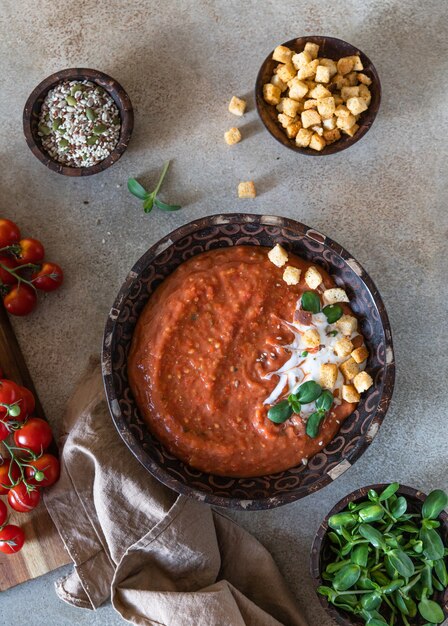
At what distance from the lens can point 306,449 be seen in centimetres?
268

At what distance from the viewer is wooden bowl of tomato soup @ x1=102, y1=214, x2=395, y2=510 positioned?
8.63 ft

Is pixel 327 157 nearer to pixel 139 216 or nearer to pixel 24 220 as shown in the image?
pixel 139 216

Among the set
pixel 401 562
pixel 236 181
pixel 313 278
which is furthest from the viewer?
pixel 236 181

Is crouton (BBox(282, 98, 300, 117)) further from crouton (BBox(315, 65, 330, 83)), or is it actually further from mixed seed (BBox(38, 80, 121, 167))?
mixed seed (BBox(38, 80, 121, 167))

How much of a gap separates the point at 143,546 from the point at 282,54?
2066 millimetres

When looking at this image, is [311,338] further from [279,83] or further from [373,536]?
[279,83]

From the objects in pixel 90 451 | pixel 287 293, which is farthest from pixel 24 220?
pixel 287 293

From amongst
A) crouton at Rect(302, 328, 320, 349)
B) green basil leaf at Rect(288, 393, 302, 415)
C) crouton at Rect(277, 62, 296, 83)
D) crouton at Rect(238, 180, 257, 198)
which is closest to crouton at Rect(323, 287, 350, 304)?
crouton at Rect(302, 328, 320, 349)

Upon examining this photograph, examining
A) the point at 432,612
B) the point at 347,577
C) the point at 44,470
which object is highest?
the point at 44,470

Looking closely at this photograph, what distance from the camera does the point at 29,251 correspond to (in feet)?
9.80

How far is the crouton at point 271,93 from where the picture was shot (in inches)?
117

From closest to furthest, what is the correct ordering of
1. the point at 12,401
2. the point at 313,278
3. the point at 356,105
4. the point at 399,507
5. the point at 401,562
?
the point at 401,562, the point at 399,507, the point at 313,278, the point at 12,401, the point at 356,105

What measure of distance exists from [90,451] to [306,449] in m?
0.87

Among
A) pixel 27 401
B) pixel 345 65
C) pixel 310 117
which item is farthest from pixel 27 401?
pixel 345 65
